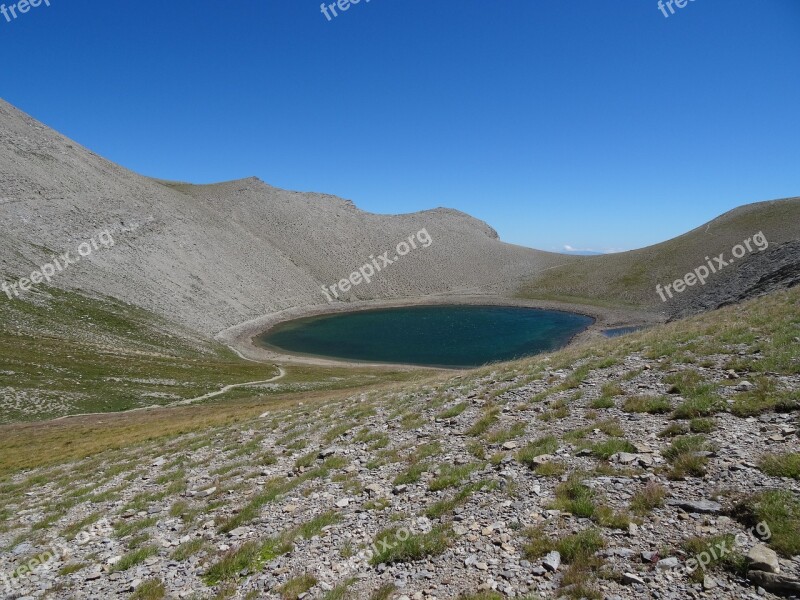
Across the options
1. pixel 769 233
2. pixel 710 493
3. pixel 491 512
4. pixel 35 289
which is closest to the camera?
pixel 710 493

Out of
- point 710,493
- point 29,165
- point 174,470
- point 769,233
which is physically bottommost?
point 174,470

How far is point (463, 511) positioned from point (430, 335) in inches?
3807

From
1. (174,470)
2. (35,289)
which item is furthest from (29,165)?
(174,470)

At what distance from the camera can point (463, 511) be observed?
1070cm

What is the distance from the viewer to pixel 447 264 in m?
184

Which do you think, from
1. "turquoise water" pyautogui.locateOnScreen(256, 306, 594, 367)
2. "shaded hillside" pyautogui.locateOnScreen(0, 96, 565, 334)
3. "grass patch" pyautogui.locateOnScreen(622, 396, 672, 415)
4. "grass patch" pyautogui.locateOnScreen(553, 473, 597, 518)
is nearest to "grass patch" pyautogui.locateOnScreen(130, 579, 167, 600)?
"grass patch" pyautogui.locateOnScreen(553, 473, 597, 518)

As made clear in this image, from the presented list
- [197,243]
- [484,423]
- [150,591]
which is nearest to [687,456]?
[484,423]

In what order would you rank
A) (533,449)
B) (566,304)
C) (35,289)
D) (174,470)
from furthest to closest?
1. (566,304)
2. (35,289)
3. (174,470)
4. (533,449)

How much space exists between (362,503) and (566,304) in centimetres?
14647

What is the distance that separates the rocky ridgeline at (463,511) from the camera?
795 centimetres

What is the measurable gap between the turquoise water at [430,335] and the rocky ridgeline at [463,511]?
58.1 m

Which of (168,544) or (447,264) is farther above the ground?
(447,264)

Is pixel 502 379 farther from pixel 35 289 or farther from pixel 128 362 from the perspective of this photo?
pixel 35 289

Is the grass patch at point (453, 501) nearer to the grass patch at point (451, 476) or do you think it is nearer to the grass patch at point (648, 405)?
the grass patch at point (451, 476)
